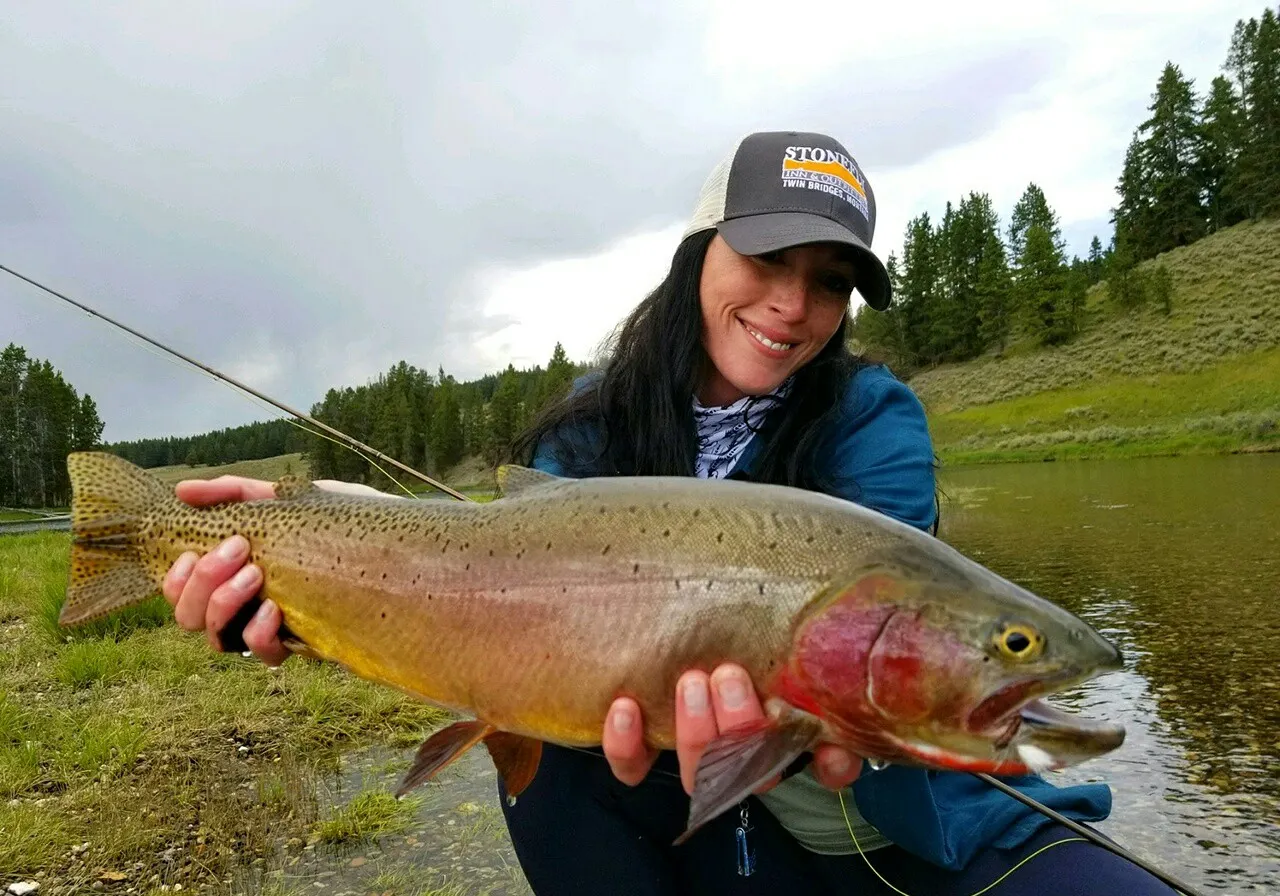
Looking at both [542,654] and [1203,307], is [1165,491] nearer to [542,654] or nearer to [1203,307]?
[542,654]

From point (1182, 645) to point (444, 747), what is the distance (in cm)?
685

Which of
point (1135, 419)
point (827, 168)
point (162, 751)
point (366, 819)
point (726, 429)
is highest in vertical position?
point (827, 168)

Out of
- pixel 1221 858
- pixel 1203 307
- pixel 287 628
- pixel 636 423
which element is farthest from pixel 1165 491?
pixel 1203 307

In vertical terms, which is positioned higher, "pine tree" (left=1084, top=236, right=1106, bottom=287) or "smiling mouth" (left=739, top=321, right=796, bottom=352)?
"pine tree" (left=1084, top=236, right=1106, bottom=287)

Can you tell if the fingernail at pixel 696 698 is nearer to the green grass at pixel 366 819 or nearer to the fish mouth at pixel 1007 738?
the fish mouth at pixel 1007 738

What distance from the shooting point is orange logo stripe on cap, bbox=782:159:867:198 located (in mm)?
2664

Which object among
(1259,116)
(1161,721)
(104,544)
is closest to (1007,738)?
(104,544)

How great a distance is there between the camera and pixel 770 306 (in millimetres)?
2725

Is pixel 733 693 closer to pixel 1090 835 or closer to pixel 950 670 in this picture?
pixel 950 670

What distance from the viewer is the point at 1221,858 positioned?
3.86m

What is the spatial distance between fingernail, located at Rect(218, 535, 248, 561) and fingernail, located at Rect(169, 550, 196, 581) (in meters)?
0.10

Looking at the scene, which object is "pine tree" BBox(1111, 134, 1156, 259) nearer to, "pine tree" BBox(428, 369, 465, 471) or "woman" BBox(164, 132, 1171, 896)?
"pine tree" BBox(428, 369, 465, 471)

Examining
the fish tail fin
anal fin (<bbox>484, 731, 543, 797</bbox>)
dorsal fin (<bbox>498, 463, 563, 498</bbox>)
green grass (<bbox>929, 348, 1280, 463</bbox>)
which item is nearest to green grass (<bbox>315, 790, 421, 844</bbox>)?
the fish tail fin

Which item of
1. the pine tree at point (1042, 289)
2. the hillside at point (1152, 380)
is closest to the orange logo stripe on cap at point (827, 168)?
the hillside at point (1152, 380)
